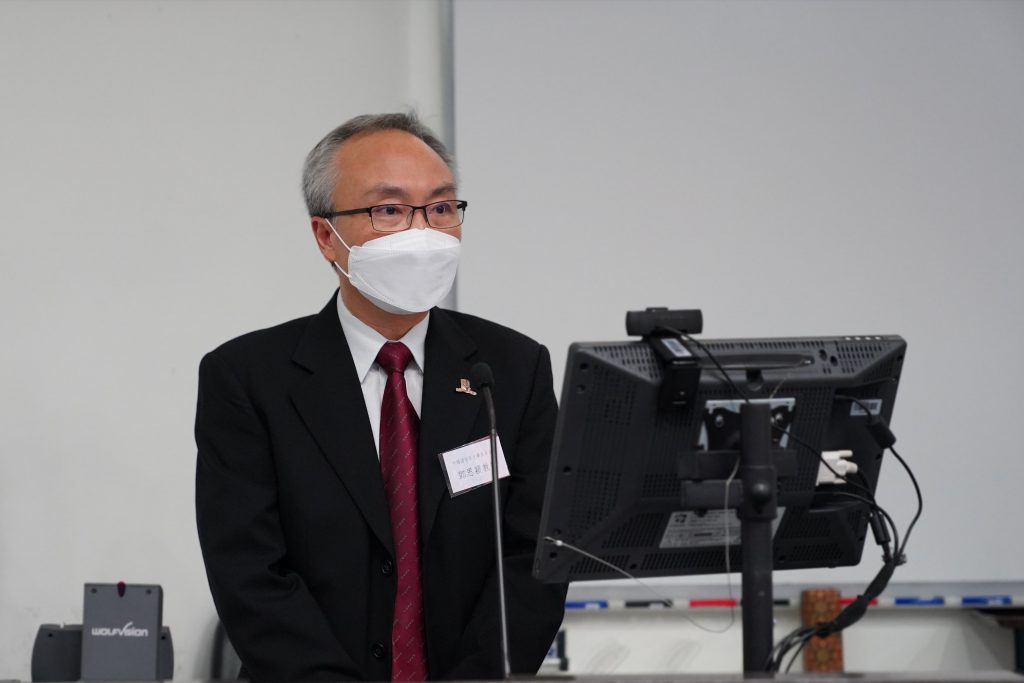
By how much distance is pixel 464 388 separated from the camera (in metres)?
2.11

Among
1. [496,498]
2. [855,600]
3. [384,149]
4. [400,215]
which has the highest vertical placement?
[384,149]

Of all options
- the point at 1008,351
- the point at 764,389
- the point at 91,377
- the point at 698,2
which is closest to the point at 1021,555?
the point at 1008,351

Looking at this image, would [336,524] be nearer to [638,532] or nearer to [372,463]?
[372,463]

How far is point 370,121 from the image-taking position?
2209 mm

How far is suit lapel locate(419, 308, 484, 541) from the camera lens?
202cm

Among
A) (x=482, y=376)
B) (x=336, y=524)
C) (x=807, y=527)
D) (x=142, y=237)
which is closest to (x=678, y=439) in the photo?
(x=807, y=527)

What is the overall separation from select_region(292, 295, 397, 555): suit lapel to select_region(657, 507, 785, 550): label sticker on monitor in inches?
24.6

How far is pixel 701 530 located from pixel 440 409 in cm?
68

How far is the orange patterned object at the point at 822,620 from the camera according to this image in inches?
127

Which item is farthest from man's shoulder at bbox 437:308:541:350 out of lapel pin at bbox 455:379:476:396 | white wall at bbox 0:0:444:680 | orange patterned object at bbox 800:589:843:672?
orange patterned object at bbox 800:589:843:672

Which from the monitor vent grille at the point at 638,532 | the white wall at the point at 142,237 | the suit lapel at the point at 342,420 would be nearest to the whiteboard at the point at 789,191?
the white wall at the point at 142,237

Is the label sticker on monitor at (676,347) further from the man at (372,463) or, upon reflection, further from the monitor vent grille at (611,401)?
the man at (372,463)

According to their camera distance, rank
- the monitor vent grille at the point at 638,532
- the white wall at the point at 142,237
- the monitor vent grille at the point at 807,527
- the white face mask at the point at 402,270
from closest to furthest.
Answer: the monitor vent grille at the point at 638,532 → the monitor vent grille at the point at 807,527 → the white face mask at the point at 402,270 → the white wall at the point at 142,237

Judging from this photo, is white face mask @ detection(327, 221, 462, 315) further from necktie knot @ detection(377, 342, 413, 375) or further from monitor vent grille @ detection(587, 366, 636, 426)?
monitor vent grille @ detection(587, 366, 636, 426)
